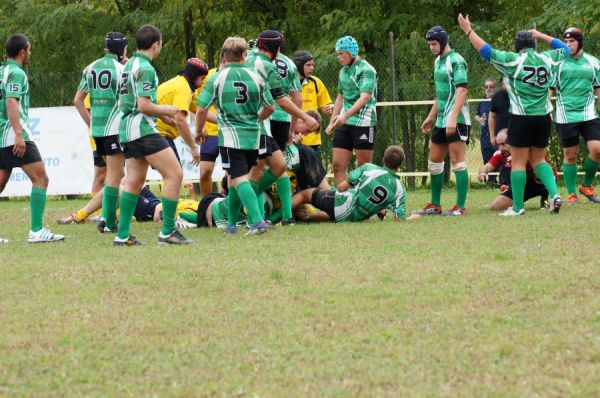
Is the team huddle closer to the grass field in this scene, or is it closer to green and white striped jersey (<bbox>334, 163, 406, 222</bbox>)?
green and white striped jersey (<bbox>334, 163, 406, 222</bbox>)

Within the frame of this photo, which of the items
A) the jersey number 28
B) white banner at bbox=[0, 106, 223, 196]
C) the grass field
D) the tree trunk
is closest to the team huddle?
the jersey number 28

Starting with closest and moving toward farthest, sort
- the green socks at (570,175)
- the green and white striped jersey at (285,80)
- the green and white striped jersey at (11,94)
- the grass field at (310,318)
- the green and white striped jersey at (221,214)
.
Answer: the grass field at (310,318)
the green and white striped jersey at (11,94)
the green and white striped jersey at (221,214)
the green and white striped jersey at (285,80)
the green socks at (570,175)

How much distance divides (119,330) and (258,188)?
18.0 feet

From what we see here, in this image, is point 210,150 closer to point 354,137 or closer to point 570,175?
point 354,137

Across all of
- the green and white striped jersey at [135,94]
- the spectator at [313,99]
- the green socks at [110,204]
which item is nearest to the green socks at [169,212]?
the green and white striped jersey at [135,94]

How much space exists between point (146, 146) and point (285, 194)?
2.10 m

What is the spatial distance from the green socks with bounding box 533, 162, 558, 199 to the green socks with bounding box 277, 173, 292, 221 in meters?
2.64

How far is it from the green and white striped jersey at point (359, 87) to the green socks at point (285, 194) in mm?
1836

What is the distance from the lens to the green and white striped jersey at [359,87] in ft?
41.0

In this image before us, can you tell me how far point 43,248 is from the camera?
9.73 metres

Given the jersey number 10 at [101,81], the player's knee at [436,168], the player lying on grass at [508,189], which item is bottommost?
the player lying on grass at [508,189]

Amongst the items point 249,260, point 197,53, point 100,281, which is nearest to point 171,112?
point 249,260

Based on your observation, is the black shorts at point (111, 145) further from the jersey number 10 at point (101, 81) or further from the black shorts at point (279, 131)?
the black shorts at point (279, 131)

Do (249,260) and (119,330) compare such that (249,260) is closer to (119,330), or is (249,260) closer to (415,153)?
(119,330)
